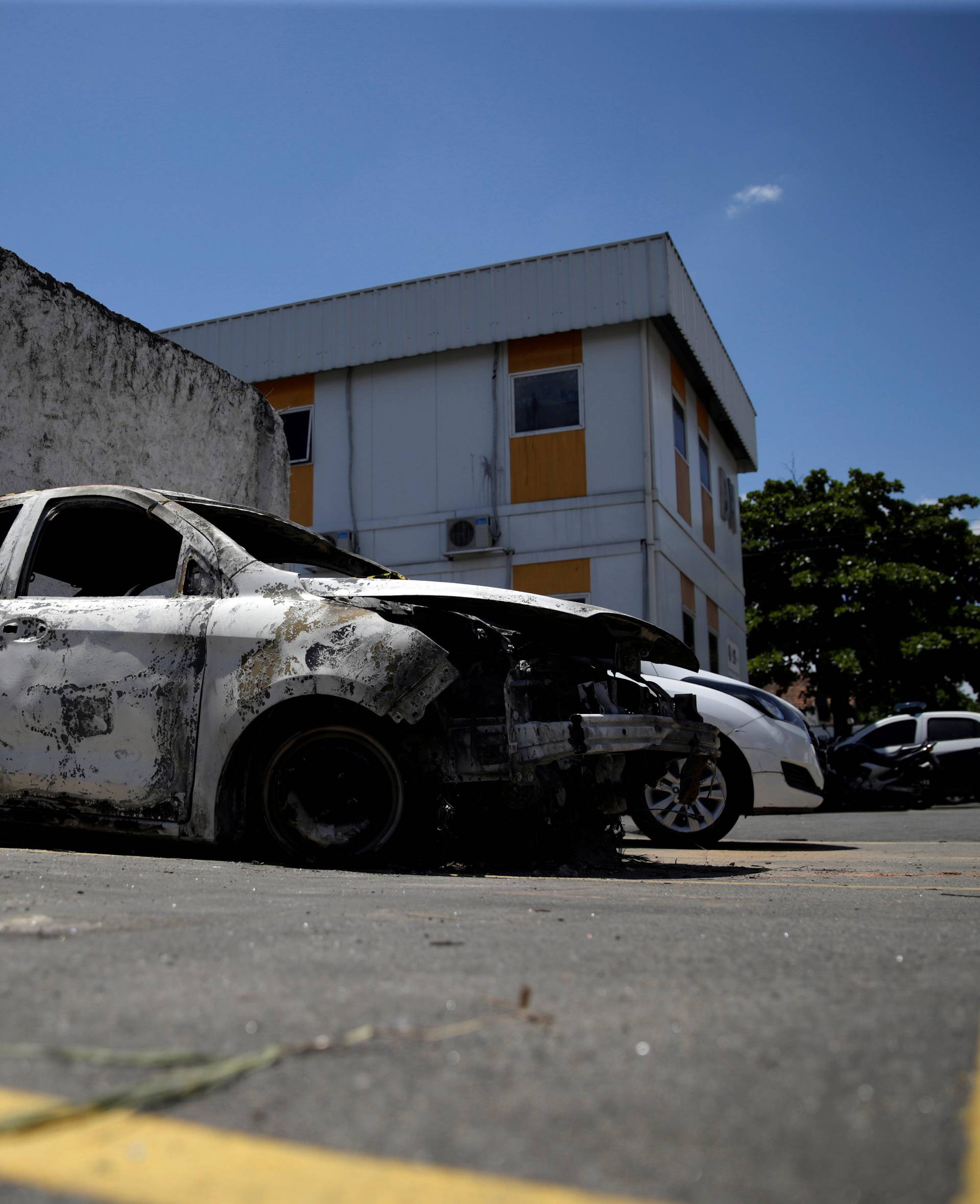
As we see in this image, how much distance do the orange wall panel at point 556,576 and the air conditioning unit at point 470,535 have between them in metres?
0.63

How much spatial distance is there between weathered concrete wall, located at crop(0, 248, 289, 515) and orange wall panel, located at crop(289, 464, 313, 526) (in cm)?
794

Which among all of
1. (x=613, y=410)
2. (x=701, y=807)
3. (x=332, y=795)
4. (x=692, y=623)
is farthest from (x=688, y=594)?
(x=332, y=795)

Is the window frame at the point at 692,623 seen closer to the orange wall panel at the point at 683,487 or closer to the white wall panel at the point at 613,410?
the orange wall panel at the point at 683,487

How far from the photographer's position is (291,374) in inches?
754

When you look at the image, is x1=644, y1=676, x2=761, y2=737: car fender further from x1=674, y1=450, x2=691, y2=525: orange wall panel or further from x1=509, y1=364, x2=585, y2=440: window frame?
x1=674, y1=450, x2=691, y2=525: orange wall panel

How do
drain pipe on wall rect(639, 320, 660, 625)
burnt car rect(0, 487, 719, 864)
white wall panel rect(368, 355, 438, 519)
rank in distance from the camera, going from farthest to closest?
white wall panel rect(368, 355, 438, 519) → drain pipe on wall rect(639, 320, 660, 625) → burnt car rect(0, 487, 719, 864)

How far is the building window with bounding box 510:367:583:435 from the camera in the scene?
57.7ft

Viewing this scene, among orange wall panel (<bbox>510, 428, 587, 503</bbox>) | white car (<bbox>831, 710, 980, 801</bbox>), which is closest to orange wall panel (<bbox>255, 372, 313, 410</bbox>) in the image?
orange wall panel (<bbox>510, 428, 587, 503</bbox>)

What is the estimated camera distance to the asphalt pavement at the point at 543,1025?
124cm

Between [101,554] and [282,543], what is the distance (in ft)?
3.28

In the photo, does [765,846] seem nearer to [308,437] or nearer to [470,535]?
[470,535]

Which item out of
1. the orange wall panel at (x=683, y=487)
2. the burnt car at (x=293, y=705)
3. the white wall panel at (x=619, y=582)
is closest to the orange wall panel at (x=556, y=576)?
the white wall panel at (x=619, y=582)

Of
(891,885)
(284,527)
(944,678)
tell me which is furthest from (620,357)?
(944,678)

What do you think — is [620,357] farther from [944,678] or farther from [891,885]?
[944,678]
